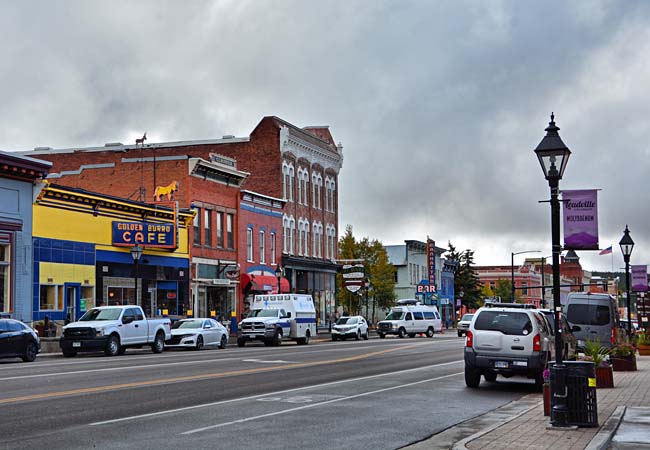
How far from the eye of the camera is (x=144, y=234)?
4681 cm

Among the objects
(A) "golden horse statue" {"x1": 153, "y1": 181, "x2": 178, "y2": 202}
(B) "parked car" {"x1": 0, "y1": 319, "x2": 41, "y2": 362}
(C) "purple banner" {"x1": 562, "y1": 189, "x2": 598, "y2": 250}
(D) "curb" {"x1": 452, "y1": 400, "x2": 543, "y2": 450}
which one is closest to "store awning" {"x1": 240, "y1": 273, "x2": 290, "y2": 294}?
(A) "golden horse statue" {"x1": 153, "y1": 181, "x2": 178, "y2": 202}

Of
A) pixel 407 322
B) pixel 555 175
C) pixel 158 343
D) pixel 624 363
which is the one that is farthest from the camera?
pixel 407 322

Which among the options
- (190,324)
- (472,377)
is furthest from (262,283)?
(472,377)

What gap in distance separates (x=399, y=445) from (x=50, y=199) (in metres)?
32.2

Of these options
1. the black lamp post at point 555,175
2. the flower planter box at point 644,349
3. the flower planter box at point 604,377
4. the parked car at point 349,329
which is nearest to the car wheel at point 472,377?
the flower planter box at point 604,377

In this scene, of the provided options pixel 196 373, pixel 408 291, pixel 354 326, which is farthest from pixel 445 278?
pixel 196 373

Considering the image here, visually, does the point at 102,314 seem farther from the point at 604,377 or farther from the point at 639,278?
the point at 639,278

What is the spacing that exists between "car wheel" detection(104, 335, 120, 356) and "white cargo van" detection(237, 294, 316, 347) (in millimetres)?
10889

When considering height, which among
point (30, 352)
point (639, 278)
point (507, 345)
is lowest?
point (30, 352)

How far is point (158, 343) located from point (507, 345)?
20751mm

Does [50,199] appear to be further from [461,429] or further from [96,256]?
[461,429]

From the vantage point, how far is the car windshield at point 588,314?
3556 centimetres

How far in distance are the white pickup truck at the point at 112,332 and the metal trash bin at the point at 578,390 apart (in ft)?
78.7

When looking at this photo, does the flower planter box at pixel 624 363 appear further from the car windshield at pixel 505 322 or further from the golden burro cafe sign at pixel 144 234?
the golden burro cafe sign at pixel 144 234
